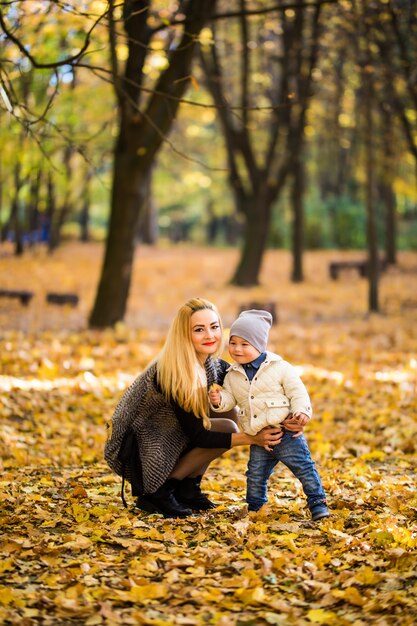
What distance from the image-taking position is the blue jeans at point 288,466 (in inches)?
198

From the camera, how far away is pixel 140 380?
5.16 meters

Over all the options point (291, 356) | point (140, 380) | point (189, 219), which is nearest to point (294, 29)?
point (291, 356)

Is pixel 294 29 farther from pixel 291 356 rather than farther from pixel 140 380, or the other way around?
pixel 140 380

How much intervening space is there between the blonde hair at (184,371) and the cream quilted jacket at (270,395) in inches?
9.7

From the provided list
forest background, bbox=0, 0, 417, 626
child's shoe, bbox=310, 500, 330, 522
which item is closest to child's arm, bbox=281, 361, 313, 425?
child's shoe, bbox=310, 500, 330, 522

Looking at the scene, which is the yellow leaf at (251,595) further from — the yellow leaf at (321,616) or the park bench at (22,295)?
the park bench at (22,295)

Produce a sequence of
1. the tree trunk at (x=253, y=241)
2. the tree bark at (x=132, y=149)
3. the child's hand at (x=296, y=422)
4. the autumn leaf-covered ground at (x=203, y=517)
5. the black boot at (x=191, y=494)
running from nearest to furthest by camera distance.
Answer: the autumn leaf-covered ground at (x=203, y=517)
the child's hand at (x=296, y=422)
the black boot at (x=191, y=494)
the tree bark at (x=132, y=149)
the tree trunk at (x=253, y=241)

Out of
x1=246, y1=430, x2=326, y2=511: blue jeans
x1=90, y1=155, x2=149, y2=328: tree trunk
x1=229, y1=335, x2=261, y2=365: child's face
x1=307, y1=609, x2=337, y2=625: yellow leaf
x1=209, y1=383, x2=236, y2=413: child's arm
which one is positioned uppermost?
x1=90, y1=155, x2=149, y2=328: tree trunk

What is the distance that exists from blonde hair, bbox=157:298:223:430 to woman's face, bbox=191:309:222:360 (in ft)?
0.10

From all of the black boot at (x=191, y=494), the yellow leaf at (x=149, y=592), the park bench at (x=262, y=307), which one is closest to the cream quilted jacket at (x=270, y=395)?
the black boot at (x=191, y=494)

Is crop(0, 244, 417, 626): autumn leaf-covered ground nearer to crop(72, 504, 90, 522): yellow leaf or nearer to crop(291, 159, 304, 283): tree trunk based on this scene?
crop(72, 504, 90, 522): yellow leaf

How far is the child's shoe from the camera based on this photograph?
506 cm

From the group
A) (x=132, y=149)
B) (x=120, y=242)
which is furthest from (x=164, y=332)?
(x=132, y=149)

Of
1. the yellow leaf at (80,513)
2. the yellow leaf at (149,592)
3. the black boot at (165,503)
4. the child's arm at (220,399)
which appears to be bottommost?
the yellow leaf at (149,592)
